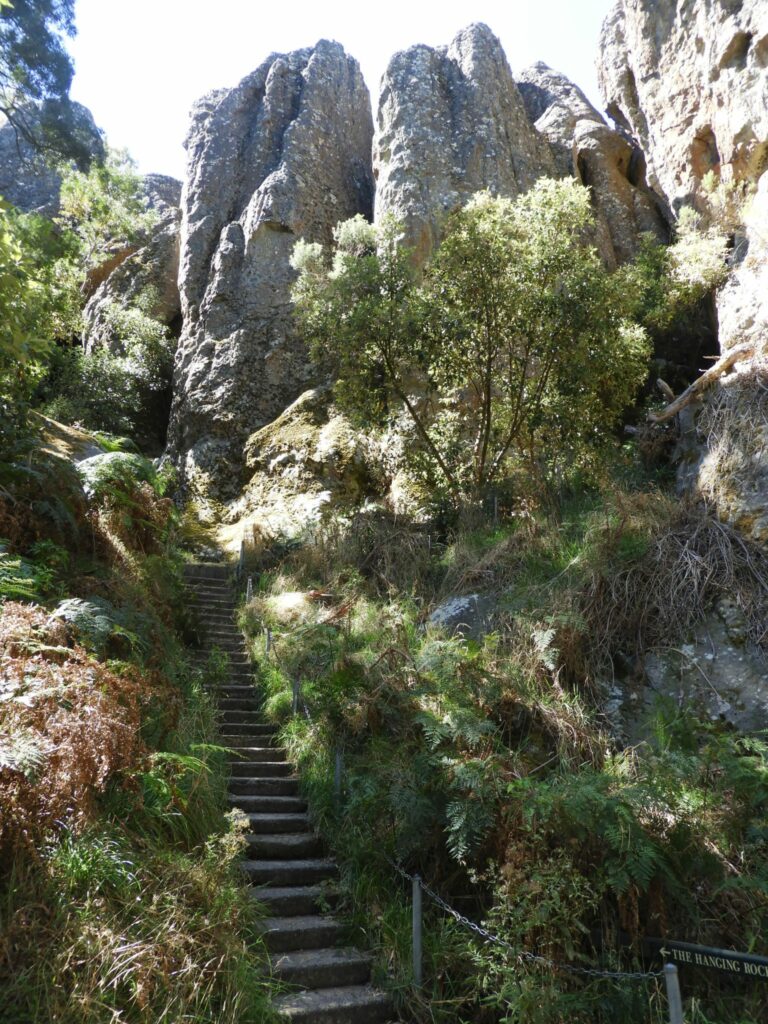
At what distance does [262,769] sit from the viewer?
7859mm

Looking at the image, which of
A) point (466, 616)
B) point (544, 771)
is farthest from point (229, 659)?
point (544, 771)

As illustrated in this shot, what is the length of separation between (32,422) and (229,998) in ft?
24.0

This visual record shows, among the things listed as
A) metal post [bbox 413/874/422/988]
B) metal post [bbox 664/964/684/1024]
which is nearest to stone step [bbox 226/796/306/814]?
metal post [bbox 413/874/422/988]

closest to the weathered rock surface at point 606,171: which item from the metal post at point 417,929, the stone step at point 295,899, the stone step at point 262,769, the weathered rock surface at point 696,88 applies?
the weathered rock surface at point 696,88

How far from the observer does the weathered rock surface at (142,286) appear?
2241 centimetres

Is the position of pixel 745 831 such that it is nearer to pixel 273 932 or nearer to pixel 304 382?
pixel 273 932

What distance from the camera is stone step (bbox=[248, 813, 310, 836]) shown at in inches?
266

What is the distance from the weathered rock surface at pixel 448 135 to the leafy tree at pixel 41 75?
699 centimetres

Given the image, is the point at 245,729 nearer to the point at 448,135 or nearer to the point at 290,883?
the point at 290,883

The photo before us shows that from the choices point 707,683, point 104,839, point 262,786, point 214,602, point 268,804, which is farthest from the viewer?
point 214,602

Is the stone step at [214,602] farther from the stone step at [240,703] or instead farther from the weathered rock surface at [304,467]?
the stone step at [240,703]

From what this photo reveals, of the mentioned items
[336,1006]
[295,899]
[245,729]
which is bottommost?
[336,1006]

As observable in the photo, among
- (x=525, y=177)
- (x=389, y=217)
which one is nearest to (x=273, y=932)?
(x=389, y=217)

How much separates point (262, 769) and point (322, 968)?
3.04m
